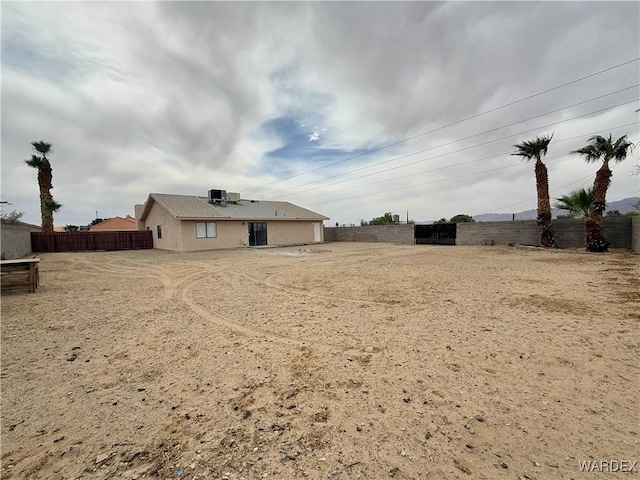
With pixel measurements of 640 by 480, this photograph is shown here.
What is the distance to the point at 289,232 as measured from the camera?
26.0m

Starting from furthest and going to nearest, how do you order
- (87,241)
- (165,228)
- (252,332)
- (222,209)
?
(222,209)
(165,228)
(87,241)
(252,332)

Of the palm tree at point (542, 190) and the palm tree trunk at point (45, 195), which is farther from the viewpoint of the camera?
the palm tree trunk at point (45, 195)

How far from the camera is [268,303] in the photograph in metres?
5.83

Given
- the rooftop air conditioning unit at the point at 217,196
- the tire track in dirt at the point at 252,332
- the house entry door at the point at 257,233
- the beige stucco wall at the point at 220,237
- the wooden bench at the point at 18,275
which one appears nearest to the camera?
the tire track in dirt at the point at 252,332

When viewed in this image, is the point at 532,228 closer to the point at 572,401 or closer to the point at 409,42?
the point at 409,42

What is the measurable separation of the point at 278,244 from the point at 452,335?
2171cm

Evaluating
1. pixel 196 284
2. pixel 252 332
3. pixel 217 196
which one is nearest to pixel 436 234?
pixel 217 196

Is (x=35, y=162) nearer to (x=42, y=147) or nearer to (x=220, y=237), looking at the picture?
(x=42, y=147)

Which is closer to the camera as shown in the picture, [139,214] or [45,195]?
[45,195]

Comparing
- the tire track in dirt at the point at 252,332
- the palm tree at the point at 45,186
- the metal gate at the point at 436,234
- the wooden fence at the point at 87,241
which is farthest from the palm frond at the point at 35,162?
the metal gate at the point at 436,234

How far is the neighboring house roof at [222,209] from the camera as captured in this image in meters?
19.7

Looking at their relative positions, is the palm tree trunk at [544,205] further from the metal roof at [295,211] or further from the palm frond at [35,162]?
the palm frond at [35,162]

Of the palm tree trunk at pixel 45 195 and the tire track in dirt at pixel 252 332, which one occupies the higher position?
the palm tree trunk at pixel 45 195

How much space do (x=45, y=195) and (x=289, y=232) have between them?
756 inches
